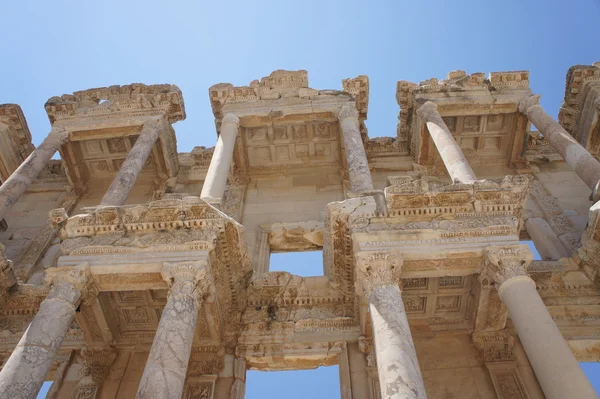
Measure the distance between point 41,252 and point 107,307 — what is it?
424 cm

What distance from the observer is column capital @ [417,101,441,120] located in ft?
48.3

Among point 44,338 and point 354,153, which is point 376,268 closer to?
point 354,153

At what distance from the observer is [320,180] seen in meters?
16.6

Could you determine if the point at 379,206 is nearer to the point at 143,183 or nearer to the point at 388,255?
the point at 388,255

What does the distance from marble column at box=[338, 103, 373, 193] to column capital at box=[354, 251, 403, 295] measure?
7.72 feet

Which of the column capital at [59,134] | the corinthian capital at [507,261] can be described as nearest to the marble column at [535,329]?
the corinthian capital at [507,261]

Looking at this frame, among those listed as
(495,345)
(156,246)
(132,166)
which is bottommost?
(495,345)

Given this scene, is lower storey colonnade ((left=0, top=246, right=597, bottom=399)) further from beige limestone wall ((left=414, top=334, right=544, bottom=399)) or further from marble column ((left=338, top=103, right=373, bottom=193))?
marble column ((left=338, top=103, right=373, bottom=193))

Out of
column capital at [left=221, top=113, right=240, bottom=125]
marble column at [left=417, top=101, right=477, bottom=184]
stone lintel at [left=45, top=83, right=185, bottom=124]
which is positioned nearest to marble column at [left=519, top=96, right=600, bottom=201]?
marble column at [left=417, top=101, right=477, bottom=184]

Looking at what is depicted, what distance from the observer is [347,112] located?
14906 mm

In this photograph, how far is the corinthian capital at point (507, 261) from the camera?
29.3 ft

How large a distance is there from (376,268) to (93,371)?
624 centimetres

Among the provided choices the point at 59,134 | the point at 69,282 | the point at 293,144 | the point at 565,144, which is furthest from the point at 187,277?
the point at 565,144

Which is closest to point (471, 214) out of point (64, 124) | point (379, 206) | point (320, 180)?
point (379, 206)
